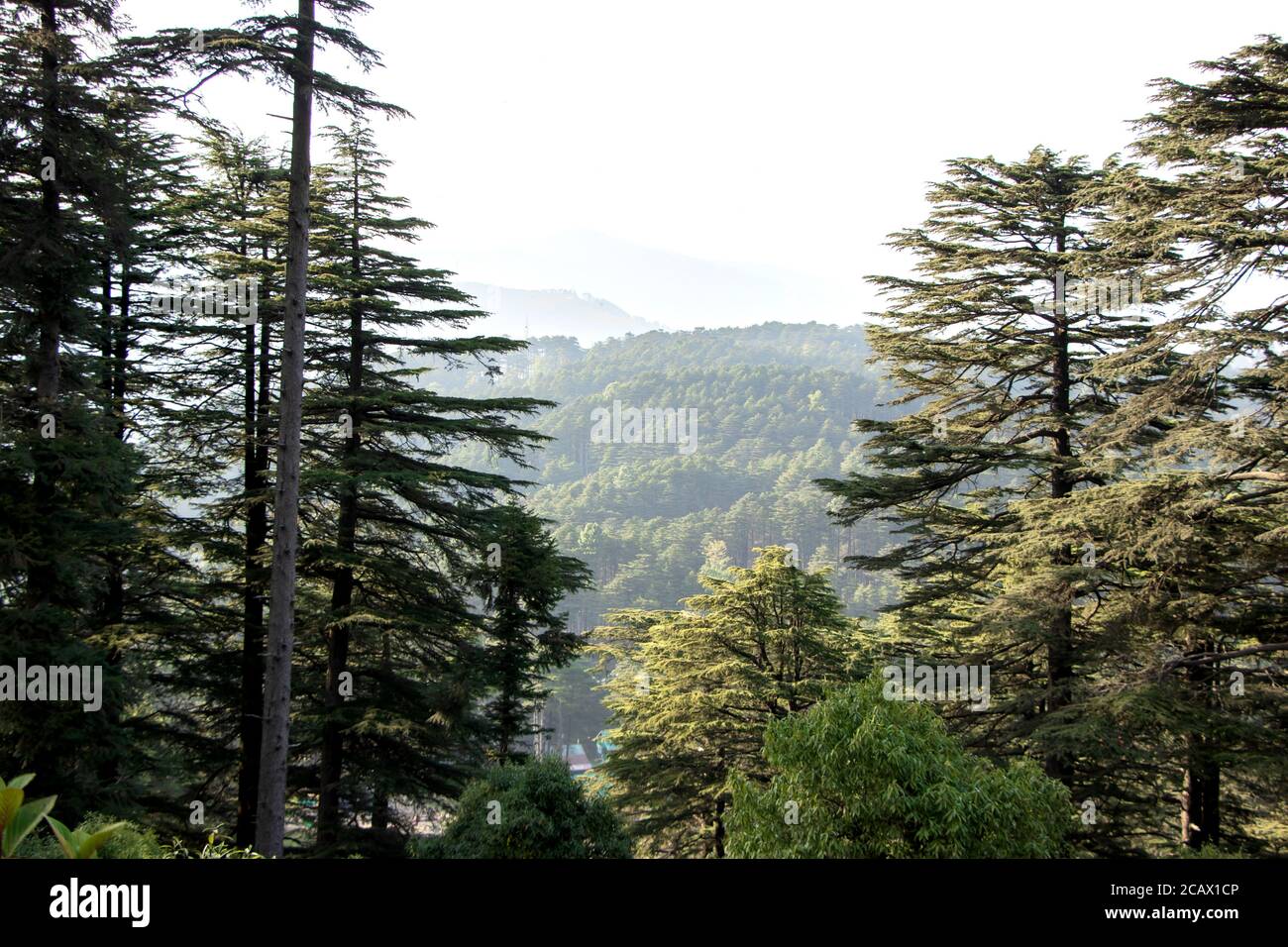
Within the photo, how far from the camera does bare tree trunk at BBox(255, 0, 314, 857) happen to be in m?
9.95

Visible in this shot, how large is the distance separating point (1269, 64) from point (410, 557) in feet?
50.8

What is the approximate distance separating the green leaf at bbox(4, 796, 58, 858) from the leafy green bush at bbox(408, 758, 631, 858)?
6.68 metres

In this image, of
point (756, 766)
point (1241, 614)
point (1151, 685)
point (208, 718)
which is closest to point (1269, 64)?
point (1241, 614)

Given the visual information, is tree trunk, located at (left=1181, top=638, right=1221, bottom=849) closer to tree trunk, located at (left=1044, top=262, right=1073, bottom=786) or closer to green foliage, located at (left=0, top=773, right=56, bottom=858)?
tree trunk, located at (left=1044, top=262, right=1073, bottom=786)

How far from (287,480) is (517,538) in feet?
18.0

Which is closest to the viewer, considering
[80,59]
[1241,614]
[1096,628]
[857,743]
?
[857,743]

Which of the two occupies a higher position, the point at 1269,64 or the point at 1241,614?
the point at 1269,64

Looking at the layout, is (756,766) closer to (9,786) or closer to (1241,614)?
(1241,614)

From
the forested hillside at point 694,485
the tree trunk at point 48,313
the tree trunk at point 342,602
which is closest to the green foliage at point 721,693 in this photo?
the tree trunk at point 342,602

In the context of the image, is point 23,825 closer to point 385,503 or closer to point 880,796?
point 880,796

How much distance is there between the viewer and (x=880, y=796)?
737cm

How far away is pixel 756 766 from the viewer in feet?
53.1

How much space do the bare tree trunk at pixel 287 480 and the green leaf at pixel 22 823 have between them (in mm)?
5635
